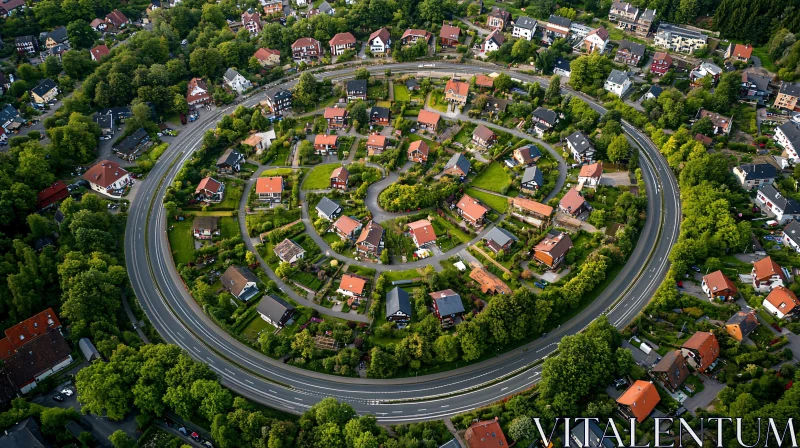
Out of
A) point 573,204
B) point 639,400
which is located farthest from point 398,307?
point 573,204

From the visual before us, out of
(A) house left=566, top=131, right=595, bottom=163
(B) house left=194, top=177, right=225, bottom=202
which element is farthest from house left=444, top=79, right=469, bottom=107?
(B) house left=194, top=177, right=225, bottom=202

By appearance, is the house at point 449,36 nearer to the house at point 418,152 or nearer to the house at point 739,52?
the house at point 418,152

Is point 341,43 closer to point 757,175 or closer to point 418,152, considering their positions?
point 418,152

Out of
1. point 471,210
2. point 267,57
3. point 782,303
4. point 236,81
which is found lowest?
point 471,210

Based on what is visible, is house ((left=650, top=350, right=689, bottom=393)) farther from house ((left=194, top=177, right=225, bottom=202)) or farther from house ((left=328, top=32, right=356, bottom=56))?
house ((left=328, top=32, right=356, bottom=56))

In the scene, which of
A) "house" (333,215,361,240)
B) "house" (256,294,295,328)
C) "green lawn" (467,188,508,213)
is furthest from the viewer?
"green lawn" (467,188,508,213)

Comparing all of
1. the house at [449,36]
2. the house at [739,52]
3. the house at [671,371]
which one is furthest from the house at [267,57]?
the house at [671,371]
